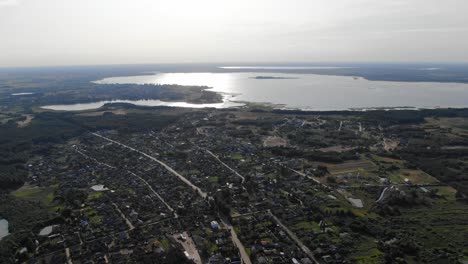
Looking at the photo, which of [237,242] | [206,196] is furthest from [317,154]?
[237,242]

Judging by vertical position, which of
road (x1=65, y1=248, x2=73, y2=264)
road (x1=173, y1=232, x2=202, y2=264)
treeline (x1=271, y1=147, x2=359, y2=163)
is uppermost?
treeline (x1=271, y1=147, x2=359, y2=163)

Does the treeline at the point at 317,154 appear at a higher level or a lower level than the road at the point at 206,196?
higher

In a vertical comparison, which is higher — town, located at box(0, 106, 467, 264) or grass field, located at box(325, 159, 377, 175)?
grass field, located at box(325, 159, 377, 175)

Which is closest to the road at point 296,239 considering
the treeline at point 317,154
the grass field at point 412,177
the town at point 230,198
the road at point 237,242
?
the town at point 230,198

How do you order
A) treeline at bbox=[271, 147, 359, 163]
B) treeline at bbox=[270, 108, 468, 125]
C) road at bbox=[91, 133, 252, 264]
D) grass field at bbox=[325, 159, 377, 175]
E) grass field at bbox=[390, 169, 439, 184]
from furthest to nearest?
1. treeline at bbox=[270, 108, 468, 125]
2. treeline at bbox=[271, 147, 359, 163]
3. grass field at bbox=[325, 159, 377, 175]
4. grass field at bbox=[390, 169, 439, 184]
5. road at bbox=[91, 133, 252, 264]

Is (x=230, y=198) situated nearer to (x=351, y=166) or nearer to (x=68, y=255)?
(x=68, y=255)

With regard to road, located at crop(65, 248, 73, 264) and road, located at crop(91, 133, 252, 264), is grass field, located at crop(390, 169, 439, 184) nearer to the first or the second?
road, located at crop(91, 133, 252, 264)

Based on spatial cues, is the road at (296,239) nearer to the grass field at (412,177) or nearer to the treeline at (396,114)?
Answer: the grass field at (412,177)

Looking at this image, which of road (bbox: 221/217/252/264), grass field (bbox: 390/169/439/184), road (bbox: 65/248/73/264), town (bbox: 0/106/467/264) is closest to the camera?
road (bbox: 221/217/252/264)

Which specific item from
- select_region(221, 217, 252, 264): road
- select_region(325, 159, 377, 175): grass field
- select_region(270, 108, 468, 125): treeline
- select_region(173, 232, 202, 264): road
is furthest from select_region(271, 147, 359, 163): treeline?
select_region(270, 108, 468, 125): treeline

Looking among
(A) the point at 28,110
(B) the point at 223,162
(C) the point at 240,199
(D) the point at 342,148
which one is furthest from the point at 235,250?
(A) the point at 28,110

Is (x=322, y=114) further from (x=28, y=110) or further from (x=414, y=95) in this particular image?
(x=28, y=110)
